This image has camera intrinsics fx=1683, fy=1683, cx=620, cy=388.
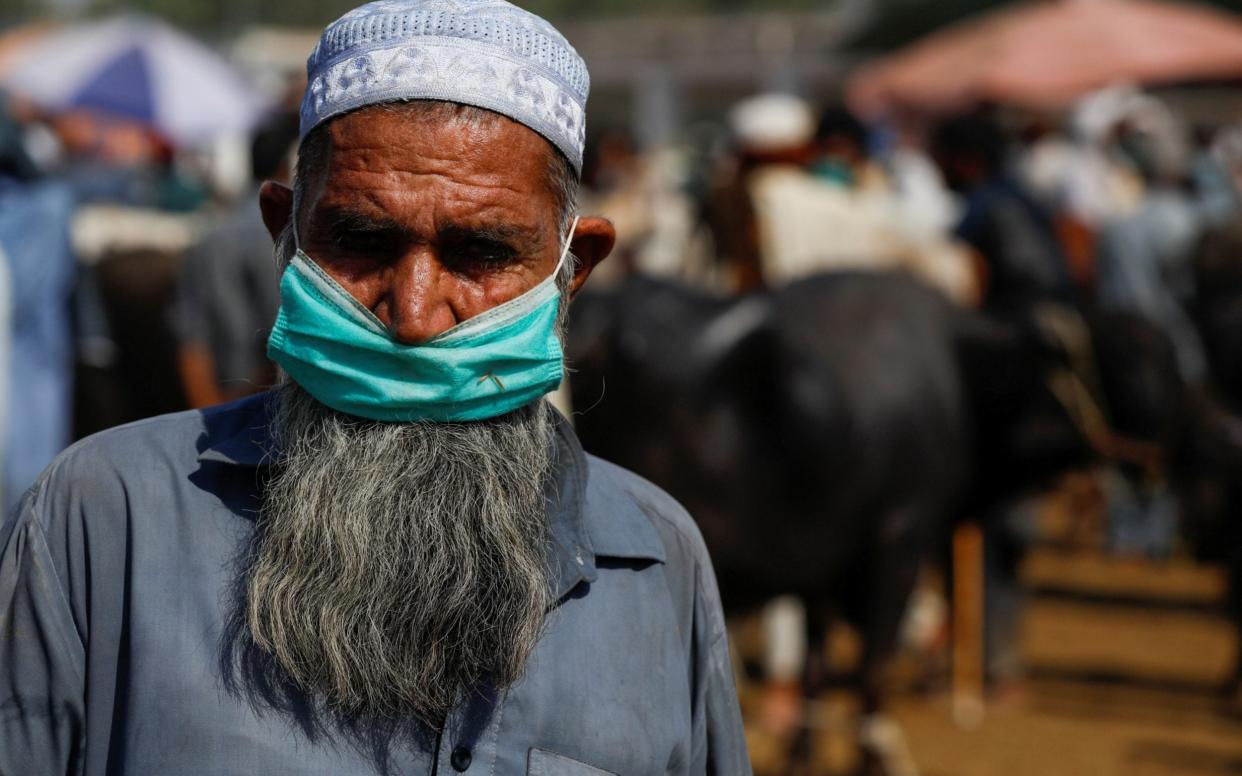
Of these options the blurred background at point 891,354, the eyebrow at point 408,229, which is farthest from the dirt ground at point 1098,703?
the eyebrow at point 408,229

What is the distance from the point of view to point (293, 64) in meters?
27.9

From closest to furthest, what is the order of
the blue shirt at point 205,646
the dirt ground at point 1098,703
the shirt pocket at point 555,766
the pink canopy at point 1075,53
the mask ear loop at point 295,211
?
the blue shirt at point 205,646, the shirt pocket at point 555,766, the mask ear loop at point 295,211, the dirt ground at point 1098,703, the pink canopy at point 1075,53

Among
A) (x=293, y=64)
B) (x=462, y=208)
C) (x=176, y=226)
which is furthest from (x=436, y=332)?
(x=293, y=64)

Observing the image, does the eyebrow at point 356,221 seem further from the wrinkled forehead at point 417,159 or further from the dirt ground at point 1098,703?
the dirt ground at point 1098,703

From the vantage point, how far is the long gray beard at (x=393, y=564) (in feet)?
5.83

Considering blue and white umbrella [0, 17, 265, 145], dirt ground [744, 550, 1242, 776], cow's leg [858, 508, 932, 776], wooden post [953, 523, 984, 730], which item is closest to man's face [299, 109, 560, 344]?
cow's leg [858, 508, 932, 776]

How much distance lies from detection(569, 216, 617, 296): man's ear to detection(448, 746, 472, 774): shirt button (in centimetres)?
59

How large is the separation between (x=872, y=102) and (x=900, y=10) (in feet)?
16.3

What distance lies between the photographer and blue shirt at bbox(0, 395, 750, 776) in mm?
1703

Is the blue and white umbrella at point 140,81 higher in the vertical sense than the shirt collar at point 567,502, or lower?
higher

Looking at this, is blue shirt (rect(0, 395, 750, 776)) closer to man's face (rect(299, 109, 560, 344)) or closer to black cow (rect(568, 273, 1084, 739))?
man's face (rect(299, 109, 560, 344))

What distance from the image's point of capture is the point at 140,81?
34.7 feet

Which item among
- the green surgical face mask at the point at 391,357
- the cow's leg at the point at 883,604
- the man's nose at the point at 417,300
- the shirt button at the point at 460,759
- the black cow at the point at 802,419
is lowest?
the cow's leg at the point at 883,604

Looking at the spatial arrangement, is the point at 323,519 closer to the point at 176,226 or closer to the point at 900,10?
the point at 176,226
